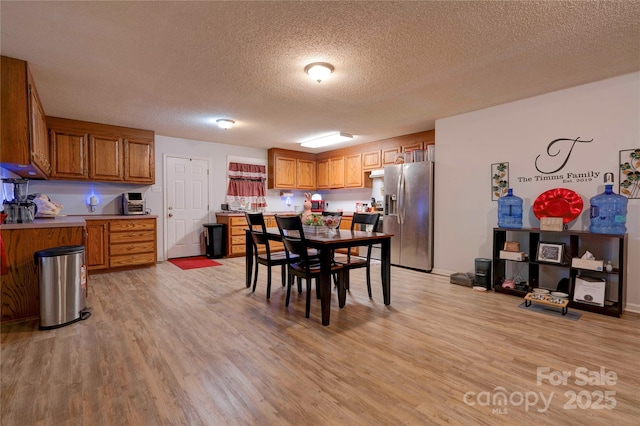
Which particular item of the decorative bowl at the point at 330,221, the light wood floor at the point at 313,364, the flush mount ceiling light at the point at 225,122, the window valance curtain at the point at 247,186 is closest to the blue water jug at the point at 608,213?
the light wood floor at the point at 313,364

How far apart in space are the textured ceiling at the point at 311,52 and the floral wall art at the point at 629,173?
825 millimetres

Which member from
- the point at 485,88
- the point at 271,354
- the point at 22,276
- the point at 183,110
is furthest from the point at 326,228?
the point at 22,276

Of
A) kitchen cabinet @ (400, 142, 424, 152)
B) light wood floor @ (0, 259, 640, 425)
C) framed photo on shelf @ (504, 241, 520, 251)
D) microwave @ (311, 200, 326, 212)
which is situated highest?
kitchen cabinet @ (400, 142, 424, 152)

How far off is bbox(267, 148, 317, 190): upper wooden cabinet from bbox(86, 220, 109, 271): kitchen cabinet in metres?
3.38

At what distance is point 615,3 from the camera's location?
201cm

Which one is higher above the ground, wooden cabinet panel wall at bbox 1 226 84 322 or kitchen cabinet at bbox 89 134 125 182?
kitchen cabinet at bbox 89 134 125 182

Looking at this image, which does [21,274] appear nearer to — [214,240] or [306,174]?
[214,240]

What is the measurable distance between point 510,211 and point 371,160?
9.73 feet

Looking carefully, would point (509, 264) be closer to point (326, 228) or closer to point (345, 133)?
point (326, 228)

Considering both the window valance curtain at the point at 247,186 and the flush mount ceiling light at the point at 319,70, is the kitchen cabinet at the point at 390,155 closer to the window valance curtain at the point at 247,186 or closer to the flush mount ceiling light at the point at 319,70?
the window valance curtain at the point at 247,186

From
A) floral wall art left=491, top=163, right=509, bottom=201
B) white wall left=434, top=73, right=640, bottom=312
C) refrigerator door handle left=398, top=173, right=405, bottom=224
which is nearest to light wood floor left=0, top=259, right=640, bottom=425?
white wall left=434, top=73, right=640, bottom=312

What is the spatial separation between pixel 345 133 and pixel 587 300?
4083 mm

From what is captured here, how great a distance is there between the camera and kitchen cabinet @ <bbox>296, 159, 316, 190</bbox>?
24.1ft

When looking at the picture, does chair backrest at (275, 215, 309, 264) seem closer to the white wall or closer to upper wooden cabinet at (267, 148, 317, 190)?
the white wall
